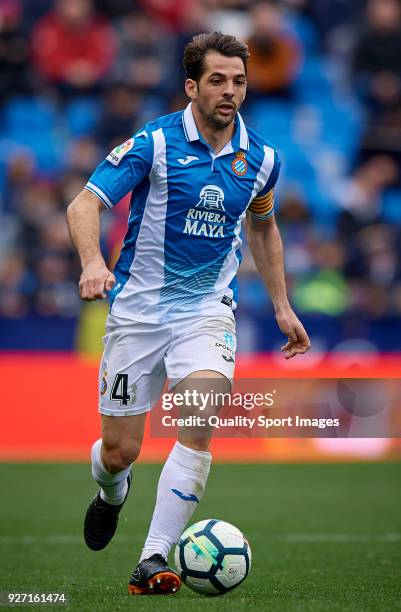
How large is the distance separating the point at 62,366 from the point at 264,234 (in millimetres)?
6996

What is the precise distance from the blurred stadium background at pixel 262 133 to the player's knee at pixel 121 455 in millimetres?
6822

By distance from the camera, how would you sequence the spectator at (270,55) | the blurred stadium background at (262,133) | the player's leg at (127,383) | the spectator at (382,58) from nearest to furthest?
the player's leg at (127,383) → the blurred stadium background at (262,133) → the spectator at (270,55) → the spectator at (382,58)

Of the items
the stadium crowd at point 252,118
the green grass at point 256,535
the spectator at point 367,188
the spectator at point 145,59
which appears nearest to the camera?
the green grass at point 256,535

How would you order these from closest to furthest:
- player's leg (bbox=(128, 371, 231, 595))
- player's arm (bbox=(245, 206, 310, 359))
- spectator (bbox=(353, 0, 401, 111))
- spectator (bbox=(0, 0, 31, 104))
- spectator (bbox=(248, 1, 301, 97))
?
player's leg (bbox=(128, 371, 231, 595)) → player's arm (bbox=(245, 206, 310, 359)) → spectator (bbox=(0, 0, 31, 104)) → spectator (bbox=(248, 1, 301, 97)) → spectator (bbox=(353, 0, 401, 111))

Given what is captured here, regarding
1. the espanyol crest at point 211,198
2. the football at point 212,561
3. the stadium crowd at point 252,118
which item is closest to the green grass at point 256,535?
the football at point 212,561

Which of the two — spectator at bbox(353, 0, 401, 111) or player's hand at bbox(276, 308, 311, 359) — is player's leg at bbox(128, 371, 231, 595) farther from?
spectator at bbox(353, 0, 401, 111)

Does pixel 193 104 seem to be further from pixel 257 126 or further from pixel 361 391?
pixel 257 126

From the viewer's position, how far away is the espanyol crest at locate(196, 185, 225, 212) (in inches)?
238

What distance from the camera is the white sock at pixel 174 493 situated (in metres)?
5.81

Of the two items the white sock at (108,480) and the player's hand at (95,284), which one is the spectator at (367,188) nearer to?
the white sock at (108,480)

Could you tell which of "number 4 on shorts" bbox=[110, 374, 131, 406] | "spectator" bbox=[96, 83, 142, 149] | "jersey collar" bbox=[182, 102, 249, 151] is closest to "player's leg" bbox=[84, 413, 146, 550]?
"number 4 on shorts" bbox=[110, 374, 131, 406]

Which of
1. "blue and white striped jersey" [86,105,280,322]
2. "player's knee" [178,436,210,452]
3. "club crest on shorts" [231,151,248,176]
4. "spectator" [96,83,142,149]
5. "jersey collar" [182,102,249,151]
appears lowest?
"player's knee" [178,436,210,452]

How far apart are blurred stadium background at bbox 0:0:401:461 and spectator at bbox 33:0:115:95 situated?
0.07ft

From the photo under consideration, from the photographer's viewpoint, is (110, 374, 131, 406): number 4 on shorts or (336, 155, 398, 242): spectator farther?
(336, 155, 398, 242): spectator
